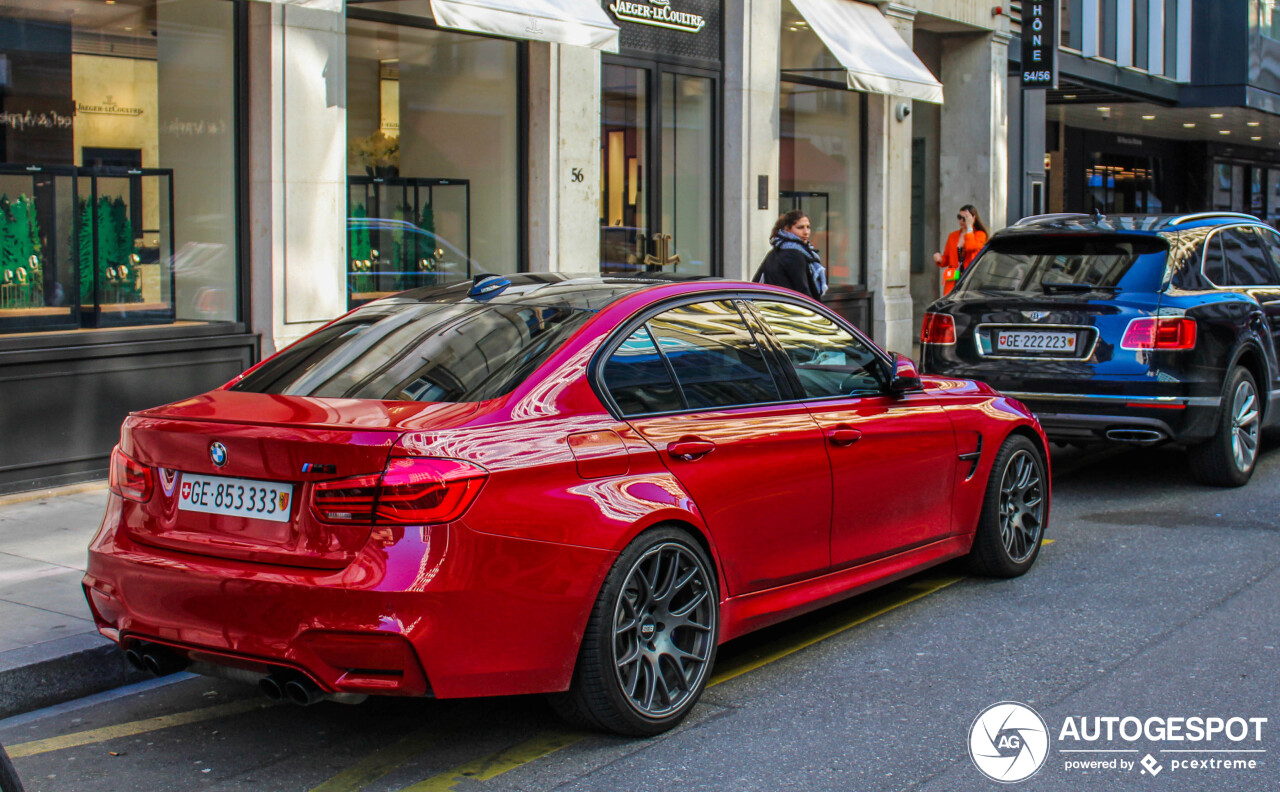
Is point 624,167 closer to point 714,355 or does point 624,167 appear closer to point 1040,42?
point 714,355

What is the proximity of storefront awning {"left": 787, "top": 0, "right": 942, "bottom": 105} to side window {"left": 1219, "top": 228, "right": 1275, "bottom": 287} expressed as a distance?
227 inches

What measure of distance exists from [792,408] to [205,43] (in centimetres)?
633

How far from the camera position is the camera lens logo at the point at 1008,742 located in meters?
4.29

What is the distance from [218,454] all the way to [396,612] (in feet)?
2.65

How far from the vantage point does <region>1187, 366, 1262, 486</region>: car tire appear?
352 inches

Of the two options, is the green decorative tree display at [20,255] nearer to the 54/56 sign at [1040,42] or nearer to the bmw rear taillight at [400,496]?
the bmw rear taillight at [400,496]

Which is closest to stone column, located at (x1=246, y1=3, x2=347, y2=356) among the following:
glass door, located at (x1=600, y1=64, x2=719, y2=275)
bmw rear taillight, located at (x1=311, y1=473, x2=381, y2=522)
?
glass door, located at (x1=600, y1=64, x2=719, y2=275)

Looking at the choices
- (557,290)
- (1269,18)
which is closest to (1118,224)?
(557,290)

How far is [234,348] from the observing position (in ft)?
32.5

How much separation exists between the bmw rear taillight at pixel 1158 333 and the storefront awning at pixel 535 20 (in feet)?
16.2

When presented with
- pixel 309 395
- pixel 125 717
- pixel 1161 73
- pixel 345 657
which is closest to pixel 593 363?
pixel 309 395

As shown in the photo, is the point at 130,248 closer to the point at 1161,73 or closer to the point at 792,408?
the point at 792,408

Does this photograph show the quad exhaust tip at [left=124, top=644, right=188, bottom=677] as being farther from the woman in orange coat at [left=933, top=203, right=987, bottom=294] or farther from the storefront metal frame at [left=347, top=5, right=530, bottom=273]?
the woman in orange coat at [left=933, top=203, right=987, bottom=294]

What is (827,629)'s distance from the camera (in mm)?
5918
